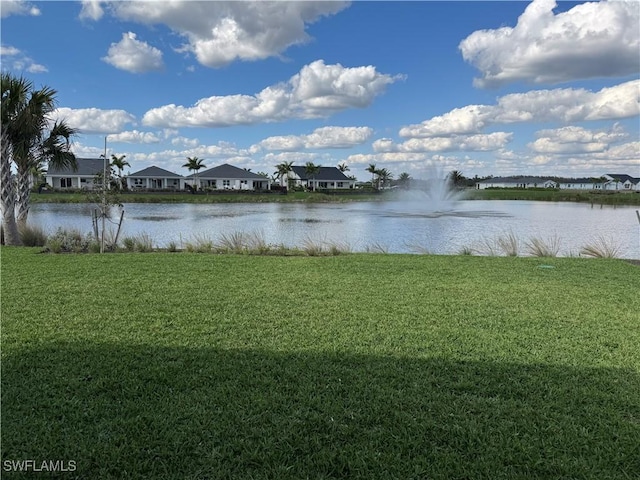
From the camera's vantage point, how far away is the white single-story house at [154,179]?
210 feet

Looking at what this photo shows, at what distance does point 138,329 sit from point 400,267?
5738 mm

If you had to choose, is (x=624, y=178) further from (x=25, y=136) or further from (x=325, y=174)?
(x=25, y=136)

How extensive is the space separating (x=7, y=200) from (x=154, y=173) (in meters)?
55.5

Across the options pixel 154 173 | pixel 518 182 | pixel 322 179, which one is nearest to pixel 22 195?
pixel 154 173

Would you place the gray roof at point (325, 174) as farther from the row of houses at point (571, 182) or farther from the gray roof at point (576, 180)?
the gray roof at point (576, 180)

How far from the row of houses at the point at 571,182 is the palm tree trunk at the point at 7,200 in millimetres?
107662

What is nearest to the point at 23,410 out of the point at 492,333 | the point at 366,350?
the point at 366,350

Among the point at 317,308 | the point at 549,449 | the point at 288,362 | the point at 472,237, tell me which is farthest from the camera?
the point at 472,237

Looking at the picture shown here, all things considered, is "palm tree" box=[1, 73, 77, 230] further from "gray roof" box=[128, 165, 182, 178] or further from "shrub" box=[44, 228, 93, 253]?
"gray roof" box=[128, 165, 182, 178]

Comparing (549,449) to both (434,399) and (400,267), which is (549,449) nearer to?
(434,399)

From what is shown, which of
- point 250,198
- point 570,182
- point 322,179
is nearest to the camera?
point 250,198

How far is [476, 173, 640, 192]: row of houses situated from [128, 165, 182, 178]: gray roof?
73.7 m

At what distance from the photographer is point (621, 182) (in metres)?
113

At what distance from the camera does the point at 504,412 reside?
3154 mm
